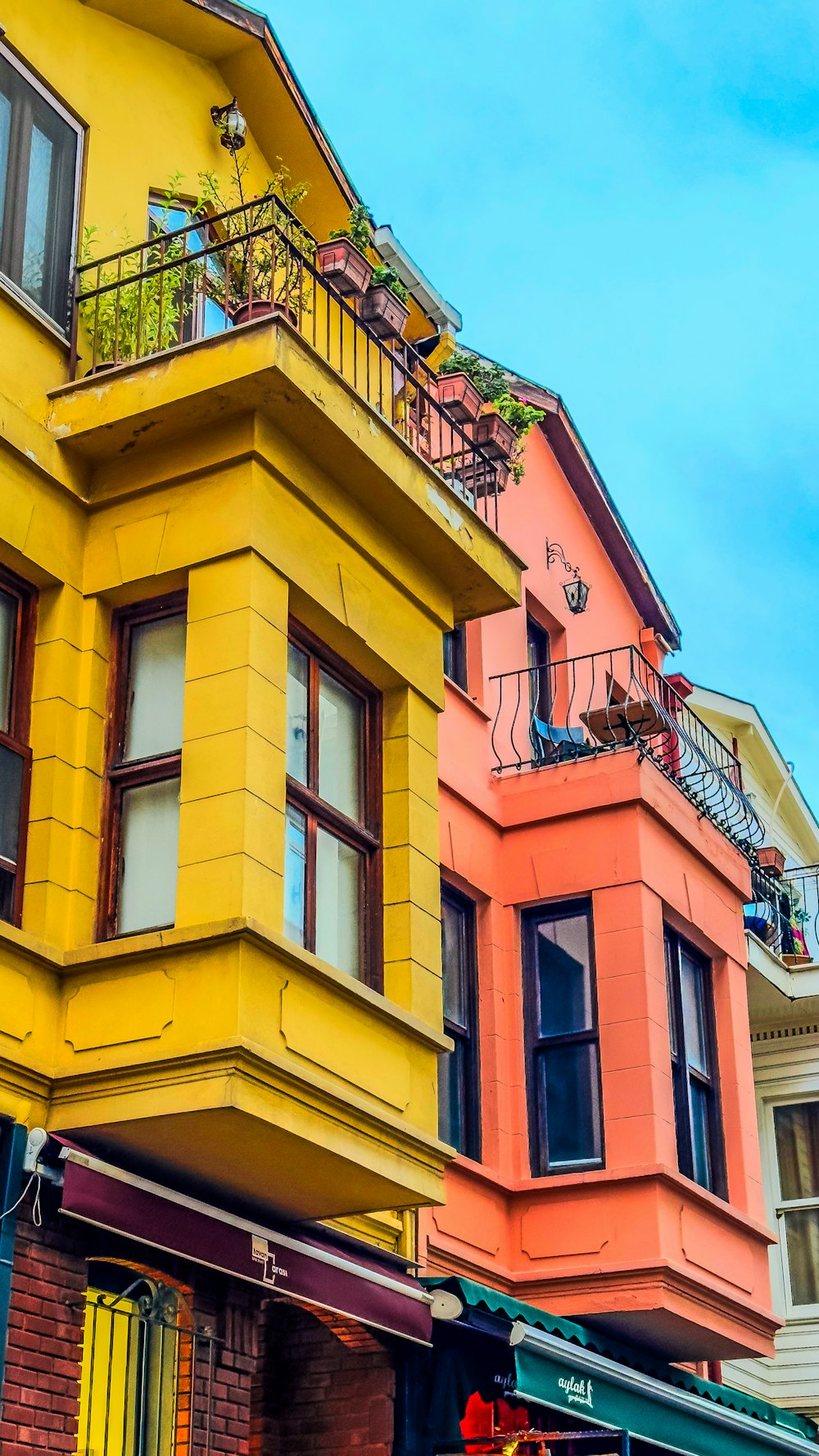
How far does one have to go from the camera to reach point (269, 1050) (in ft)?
29.1

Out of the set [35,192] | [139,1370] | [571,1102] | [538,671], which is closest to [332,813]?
[139,1370]

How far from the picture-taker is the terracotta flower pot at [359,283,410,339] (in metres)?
12.6

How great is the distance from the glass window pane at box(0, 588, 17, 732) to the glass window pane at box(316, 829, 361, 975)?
1.87 meters

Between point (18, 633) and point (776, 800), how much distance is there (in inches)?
710

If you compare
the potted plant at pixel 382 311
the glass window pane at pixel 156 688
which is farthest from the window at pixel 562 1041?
the glass window pane at pixel 156 688

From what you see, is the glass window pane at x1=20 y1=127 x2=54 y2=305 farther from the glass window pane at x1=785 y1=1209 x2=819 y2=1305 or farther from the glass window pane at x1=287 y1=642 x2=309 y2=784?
the glass window pane at x1=785 y1=1209 x2=819 y2=1305

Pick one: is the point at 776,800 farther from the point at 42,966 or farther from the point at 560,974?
the point at 42,966

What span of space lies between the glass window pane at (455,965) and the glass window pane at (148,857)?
4.79 meters

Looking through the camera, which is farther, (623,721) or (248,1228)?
(623,721)

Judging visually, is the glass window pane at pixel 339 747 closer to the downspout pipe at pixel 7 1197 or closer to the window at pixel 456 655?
the downspout pipe at pixel 7 1197

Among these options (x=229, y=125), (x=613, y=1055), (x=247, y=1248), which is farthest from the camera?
(x=613, y=1055)

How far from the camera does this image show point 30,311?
1041 centimetres

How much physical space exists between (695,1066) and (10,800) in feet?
24.0

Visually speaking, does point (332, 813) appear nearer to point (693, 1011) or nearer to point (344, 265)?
point (344, 265)
